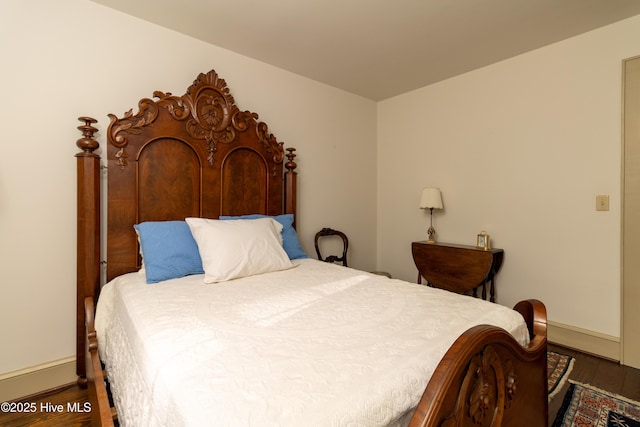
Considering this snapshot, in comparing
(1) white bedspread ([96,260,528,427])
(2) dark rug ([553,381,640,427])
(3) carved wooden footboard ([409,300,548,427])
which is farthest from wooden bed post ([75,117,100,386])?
(2) dark rug ([553,381,640,427])

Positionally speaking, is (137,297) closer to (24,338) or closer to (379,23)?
(24,338)

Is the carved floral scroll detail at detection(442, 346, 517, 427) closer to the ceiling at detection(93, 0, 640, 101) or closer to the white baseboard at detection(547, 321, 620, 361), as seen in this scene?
the white baseboard at detection(547, 321, 620, 361)

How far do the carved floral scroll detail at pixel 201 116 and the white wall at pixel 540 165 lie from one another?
6.51ft

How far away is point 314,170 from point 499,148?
5.75 feet

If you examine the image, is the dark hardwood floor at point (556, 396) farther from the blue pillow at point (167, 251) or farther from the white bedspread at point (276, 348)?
the blue pillow at point (167, 251)

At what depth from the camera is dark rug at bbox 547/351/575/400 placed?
186 cm

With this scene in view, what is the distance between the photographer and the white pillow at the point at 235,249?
1812 mm

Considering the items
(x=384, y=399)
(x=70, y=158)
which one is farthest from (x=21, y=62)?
(x=384, y=399)

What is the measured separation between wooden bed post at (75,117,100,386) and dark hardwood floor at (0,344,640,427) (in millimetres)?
127

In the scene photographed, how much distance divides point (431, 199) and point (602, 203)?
1260 millimetres

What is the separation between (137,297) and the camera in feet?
4.74

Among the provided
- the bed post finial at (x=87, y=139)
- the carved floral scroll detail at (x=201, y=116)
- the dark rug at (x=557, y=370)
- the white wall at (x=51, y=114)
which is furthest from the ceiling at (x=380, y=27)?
the dark rug at (x=557, y=370)

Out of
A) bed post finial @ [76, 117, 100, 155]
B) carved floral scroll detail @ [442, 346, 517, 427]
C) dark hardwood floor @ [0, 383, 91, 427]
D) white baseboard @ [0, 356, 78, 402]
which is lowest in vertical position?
dark hardwood floor @ [0, 383, 91, 427]

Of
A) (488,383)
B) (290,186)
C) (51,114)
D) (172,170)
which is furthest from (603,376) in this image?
(51,114)
